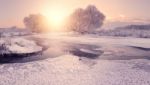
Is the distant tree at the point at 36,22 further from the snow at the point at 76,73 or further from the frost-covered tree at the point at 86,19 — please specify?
the snow at the point at 76,73

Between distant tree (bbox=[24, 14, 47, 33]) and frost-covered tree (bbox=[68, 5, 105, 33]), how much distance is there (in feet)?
39.5

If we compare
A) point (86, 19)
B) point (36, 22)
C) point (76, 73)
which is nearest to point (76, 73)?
point (76, 73)

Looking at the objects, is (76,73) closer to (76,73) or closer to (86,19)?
(76,73)

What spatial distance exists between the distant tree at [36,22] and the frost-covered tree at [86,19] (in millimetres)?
12039

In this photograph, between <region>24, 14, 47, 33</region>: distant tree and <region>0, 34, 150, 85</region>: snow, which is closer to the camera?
<region>0, 34, 150, 85</region>: snow

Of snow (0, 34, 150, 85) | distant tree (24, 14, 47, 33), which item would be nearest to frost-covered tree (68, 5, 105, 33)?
distant tree (24, 14, 47, 33)

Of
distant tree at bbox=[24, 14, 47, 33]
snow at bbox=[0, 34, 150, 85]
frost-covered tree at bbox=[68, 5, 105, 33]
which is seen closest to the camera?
snow at bbox=[0, 34, 150, 85]

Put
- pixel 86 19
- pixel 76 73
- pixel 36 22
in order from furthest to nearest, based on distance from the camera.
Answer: pixel 36 22 < pixel 86 19 < pixel 76 73

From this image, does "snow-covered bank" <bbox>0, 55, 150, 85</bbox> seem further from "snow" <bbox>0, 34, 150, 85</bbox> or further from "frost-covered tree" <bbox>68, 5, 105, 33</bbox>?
"frost-covered tree" <bbox>68, 5, 105, 33</bbox>

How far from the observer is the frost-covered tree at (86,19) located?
262ft

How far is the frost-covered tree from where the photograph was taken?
79.9m

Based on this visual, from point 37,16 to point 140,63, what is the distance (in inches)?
2762

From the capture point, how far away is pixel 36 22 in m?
86.9

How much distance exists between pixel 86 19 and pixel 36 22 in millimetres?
19519
